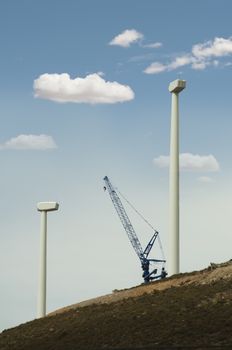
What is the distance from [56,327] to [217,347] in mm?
17047

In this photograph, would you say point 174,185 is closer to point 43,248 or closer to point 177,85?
point 177,85

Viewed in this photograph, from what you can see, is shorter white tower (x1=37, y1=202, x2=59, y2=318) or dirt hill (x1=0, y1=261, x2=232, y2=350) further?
shorter white tower (x1=37, y1=202, x2=59, y2=318)

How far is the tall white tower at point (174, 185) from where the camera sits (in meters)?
57.6

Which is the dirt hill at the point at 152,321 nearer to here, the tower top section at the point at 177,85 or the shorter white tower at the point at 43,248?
the tower top section at the point at 177,85

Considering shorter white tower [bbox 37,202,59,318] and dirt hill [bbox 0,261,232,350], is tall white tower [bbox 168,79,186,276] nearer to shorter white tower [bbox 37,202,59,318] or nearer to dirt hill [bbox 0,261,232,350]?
dirt hill [bbox 0,261,232,350]

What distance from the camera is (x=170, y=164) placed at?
192 feet

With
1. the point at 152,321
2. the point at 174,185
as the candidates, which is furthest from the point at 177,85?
the point at 152,321

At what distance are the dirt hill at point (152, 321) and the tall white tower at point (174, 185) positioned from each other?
606 cm

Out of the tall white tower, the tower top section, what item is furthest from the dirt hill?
the tower top section

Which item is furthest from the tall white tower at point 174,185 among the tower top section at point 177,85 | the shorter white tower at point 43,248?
the shorter white tower at point 43,248

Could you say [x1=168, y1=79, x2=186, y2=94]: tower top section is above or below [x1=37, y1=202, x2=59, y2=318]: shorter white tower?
above

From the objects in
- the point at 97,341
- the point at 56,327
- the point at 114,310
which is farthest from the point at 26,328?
the point at 97,341

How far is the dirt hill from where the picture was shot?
31.9m

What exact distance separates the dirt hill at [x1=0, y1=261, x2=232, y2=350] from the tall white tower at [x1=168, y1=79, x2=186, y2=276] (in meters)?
6.06
